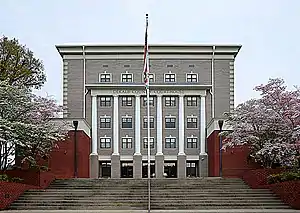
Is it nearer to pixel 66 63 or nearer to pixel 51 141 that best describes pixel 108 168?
pixel 66 63

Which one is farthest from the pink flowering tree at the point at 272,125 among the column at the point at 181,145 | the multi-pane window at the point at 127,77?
the multi-pane window at the point at 127,77

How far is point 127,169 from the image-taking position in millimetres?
57812

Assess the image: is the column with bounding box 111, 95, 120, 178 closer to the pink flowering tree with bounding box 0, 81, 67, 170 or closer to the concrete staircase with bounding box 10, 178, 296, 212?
the pink flowering tree with bounding box 0, 81, 67, 170

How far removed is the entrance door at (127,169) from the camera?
57.6 meters

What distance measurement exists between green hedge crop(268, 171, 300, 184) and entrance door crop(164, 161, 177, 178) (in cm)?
2480

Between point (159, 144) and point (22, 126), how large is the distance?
26.9 m

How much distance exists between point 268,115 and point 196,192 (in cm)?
638

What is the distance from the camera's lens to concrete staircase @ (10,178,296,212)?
29453 millimetres

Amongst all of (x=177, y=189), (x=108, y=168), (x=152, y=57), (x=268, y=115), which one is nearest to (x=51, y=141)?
(x=177, y=189)

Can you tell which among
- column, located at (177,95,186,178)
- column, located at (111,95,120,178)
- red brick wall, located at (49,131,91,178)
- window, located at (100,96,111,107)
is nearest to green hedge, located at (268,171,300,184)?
red brick wall, located at (49,131,91,178)

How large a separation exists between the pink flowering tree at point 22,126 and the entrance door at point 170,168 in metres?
21.2

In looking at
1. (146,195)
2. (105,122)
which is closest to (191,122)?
(105,122)

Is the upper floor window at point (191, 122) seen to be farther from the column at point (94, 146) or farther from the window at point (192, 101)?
the column at point (94, 146)

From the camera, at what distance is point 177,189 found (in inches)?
1328
